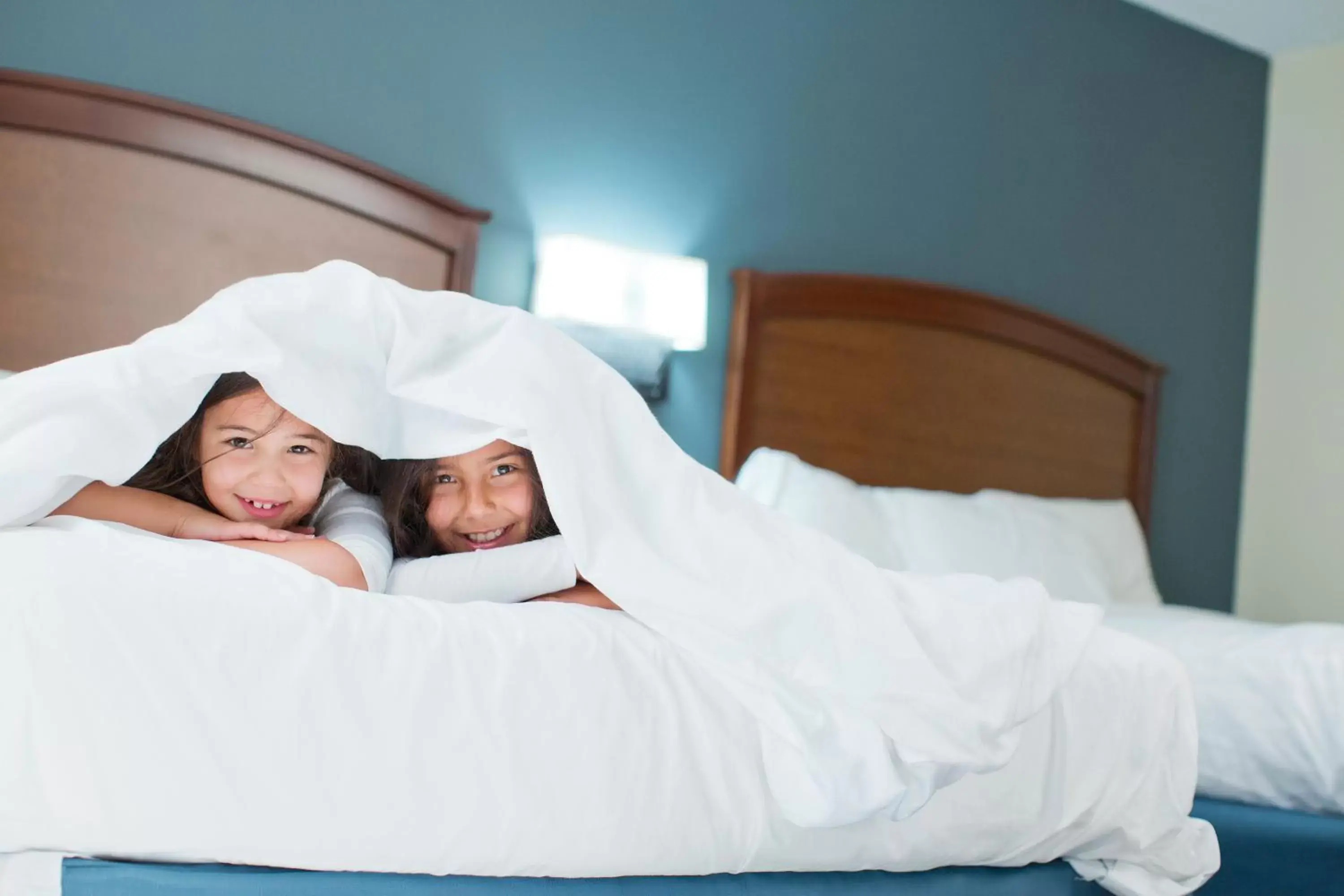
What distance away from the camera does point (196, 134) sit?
2.41 meters

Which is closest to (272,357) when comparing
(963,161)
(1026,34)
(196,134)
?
Answer: (196,134)

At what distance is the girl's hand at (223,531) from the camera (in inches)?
50.1

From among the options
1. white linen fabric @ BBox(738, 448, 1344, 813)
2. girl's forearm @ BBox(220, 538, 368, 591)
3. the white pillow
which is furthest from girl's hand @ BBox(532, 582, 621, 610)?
the white pillow

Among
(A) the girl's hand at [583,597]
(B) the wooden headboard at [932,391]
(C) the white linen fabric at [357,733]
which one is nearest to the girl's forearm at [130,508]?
(C) the white linen fabric at [357,733]

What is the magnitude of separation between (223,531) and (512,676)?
39 centimetres

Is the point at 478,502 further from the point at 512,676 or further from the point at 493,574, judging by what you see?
the point at 512,676

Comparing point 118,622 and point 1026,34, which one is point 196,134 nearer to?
point 118,622

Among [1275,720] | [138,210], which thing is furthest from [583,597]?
[138,210]

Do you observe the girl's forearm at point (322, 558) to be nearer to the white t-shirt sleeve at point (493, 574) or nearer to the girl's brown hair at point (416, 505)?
the white t-shirt sleeve at point (493, 574)

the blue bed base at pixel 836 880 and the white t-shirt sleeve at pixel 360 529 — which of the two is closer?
the blue bed base at pixel 836 880

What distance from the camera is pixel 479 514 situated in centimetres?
153

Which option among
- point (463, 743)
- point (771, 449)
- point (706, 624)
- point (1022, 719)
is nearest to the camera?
point (463, 743)

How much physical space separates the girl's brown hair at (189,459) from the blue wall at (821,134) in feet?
4.31

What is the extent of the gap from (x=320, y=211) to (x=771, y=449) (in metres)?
1.19
